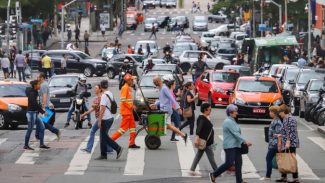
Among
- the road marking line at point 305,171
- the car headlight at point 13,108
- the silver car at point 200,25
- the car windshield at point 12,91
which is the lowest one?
the road marking line at point 305,171

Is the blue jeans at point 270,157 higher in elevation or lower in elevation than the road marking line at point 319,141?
higher

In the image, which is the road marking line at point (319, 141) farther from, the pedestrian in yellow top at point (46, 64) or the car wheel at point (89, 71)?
the car wheel at point (89, 71)

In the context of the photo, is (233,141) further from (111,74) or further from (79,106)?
(111,74)

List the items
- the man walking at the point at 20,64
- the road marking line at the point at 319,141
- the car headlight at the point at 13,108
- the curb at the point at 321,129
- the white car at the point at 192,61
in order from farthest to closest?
the white car at the point at 192,61 → the man walking at the point at 20,64 → the car headlight at the point at 13,108 → the curb at the point at 321,129 → the road marking line at the point at 319,141

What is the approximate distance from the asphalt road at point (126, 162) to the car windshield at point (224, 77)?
11.5 meters

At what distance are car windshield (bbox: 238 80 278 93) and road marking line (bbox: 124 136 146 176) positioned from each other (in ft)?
29.6

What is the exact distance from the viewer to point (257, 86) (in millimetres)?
35625

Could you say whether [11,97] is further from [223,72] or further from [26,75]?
[26,75]

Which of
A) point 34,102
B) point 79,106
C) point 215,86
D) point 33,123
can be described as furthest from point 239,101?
point 34,102

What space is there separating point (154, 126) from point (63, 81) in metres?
17.0

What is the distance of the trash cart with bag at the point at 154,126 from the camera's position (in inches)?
981

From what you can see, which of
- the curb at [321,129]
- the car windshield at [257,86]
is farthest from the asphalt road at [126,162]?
the car windshield at [257,86]

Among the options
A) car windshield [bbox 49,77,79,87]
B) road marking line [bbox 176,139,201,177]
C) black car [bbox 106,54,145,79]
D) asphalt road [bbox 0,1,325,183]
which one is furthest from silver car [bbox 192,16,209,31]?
road marking line [bbox 176,139,201,177]

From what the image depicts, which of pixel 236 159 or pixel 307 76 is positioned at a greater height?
pixel 307 76
